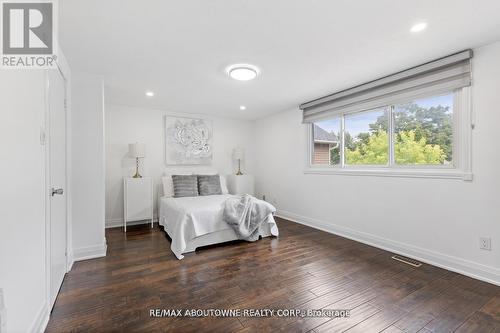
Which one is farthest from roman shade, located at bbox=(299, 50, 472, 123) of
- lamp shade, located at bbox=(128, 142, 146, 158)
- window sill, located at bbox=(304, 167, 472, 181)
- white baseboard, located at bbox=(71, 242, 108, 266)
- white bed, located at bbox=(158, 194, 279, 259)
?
white baseboard, located at bbox=(71, 242, 108, 266)

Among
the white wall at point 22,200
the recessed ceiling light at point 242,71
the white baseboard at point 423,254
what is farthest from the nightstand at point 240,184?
the white wall at point 22,200

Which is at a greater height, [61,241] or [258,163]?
[258,163]

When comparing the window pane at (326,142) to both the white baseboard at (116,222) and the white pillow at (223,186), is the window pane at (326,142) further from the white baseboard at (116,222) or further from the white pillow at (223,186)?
the white baseboard at (116,222)

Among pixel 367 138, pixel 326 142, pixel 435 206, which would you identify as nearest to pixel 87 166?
pixel 326 142

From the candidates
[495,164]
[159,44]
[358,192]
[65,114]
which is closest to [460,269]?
[495,164]

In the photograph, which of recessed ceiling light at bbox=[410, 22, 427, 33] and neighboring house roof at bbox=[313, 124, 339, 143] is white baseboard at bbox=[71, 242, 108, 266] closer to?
neighboring house roof at bbox=[313, 124, 339, 143]

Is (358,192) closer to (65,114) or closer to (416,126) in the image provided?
(416,126)

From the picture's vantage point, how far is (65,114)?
2404 millimetres

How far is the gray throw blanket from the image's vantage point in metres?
3.18

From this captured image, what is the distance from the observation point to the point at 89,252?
271 cm

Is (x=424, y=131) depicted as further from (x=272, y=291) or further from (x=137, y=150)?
(x=137, y=150)

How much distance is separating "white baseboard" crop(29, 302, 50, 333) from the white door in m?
0.17

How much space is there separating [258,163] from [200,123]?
1.73m

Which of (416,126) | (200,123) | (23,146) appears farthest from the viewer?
(200,123)
